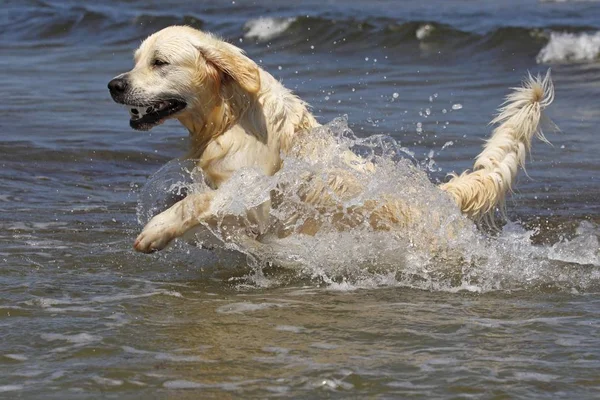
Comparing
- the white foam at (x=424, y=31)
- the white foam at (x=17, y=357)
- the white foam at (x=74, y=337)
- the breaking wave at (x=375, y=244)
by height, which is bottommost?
the white foam at (x=17, y=357)

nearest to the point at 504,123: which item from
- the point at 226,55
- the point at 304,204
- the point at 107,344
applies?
the point at 304,204

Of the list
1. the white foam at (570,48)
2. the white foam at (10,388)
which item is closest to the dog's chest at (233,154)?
the white foam at (10,388)

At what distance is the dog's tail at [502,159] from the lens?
671 centimetres

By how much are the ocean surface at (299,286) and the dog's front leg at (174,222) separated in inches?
8.9

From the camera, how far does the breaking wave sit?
20.2 feet

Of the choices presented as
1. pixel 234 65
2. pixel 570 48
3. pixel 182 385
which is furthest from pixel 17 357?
pixel 570 48

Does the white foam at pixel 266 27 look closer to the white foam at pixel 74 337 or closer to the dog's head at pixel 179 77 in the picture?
the dog's head at pixel 179 77

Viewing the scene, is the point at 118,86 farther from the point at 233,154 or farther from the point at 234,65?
the point at 233,154

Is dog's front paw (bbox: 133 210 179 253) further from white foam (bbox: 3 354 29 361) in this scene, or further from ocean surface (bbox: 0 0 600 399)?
white foam (bbox: 3 354 29 361)

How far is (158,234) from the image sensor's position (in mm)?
Result: 5938

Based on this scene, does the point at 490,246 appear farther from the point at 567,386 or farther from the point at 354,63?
the point at 354,63

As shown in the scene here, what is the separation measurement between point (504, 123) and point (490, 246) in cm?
83

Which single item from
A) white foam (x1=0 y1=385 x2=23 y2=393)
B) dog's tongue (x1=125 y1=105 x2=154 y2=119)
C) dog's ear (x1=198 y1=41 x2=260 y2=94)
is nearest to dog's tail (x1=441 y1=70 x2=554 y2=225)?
dog's ear (x1=198 y1=41 x2=260 y2=94)

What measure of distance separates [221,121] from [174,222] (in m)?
0.63
